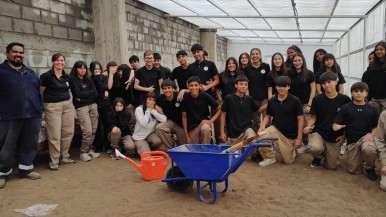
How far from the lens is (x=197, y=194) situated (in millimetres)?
3465

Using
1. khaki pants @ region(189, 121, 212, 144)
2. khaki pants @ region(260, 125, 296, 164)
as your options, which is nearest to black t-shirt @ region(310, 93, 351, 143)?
khaki pants @ region(260, 125, 296, 164)

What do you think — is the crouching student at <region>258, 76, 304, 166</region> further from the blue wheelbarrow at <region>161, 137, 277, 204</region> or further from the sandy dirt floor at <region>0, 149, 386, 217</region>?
the blue wheelbarrow at <region>161, 137, 277, 204</region>

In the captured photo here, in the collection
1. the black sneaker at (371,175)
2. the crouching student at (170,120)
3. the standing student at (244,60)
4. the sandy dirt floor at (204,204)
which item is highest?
the standing student at (244,60)

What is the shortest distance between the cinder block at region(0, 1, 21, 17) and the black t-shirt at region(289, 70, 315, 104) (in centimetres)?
429

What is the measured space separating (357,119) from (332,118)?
0.34 meters

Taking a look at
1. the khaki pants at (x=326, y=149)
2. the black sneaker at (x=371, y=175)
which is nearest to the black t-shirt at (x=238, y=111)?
the khaki pants at (x=326, y=149)

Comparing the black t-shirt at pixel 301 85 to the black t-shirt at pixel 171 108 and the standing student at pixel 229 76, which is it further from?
the black t-shirt at pixel 171 108

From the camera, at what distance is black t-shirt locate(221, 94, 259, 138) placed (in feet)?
15.6

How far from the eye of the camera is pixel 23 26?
4957mm

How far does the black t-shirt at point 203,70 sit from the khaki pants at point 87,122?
5.39 feet

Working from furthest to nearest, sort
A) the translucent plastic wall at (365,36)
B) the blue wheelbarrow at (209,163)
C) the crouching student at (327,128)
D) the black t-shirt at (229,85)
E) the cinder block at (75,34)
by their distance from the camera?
the translucent plastic wall at (365,36) < the cinder block at (75,34) < the black t-shirt at (229,85) < the crouching student at (327,128) < the blue wheelbarrow at (209,163)

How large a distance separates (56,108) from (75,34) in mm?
2271

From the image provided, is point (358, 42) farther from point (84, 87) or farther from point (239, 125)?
point (84, 87)

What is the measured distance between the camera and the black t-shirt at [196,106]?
491 centimetres
